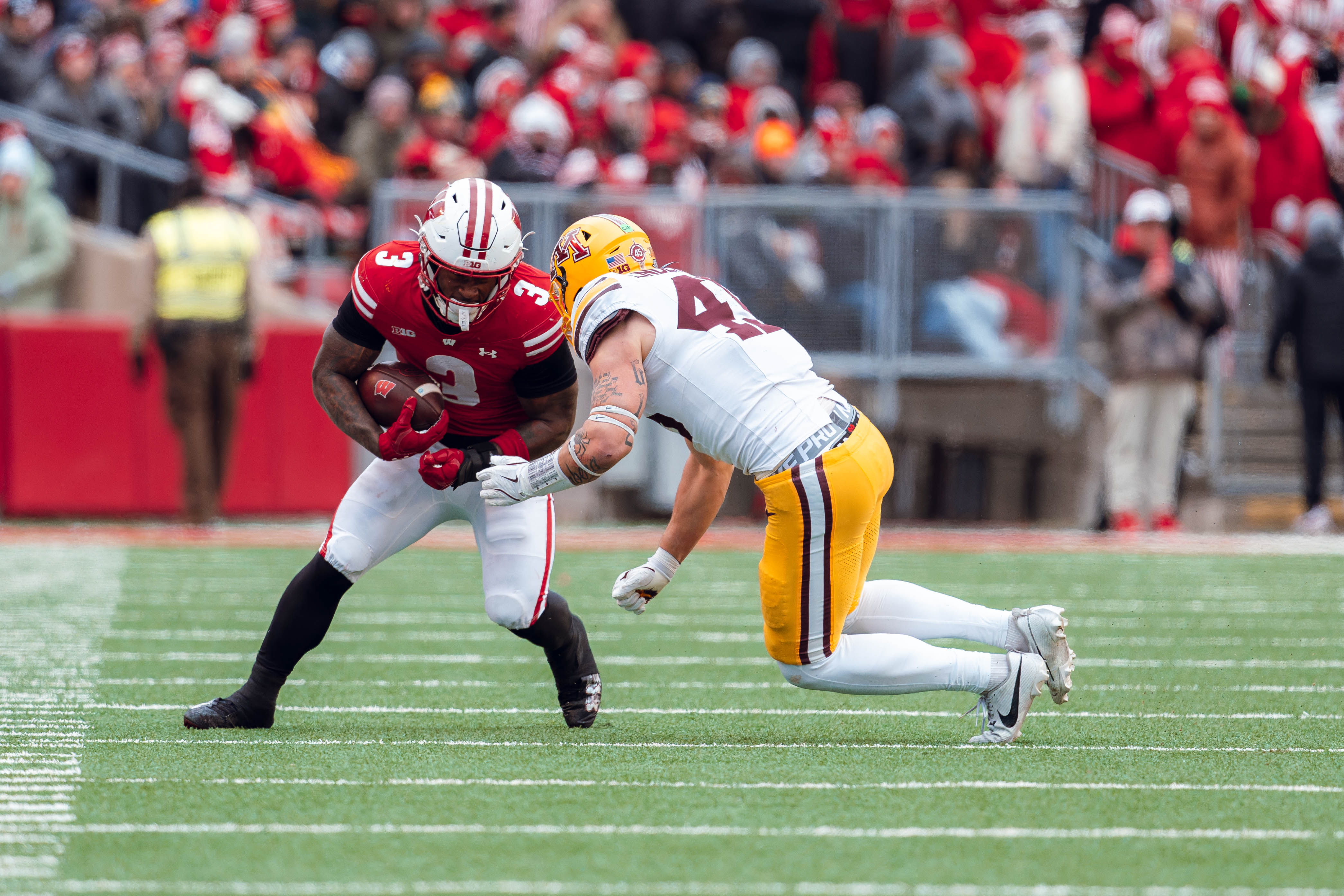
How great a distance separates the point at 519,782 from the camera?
4.39 metres

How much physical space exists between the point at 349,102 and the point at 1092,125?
576 cm

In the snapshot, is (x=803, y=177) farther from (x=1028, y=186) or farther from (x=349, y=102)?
(x=349, y=102)

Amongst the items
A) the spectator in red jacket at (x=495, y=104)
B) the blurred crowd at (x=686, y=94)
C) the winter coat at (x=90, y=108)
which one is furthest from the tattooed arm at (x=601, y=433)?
the winter coat at (x=90, y=108)

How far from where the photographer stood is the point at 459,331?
5082mm

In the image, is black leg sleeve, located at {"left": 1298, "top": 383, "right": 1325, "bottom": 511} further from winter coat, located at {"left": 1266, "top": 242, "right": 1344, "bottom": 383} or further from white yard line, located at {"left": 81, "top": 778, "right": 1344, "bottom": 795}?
white yard line, located at {"left": 81, "top": 778, "right": 1344, "bottom": 795}

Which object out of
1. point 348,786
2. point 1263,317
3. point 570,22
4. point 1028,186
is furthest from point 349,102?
point 348,786

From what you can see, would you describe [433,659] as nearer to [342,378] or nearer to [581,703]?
[581,703]

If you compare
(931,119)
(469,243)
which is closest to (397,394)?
(469,243)

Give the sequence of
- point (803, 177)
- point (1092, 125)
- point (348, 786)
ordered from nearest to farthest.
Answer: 1. point (348, 786)
2. point (803, 177)
3. point (1092, 125)

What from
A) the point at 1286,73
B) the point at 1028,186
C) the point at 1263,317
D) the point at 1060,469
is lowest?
the point at 1060,469

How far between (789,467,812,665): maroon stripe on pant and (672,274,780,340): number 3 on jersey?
431mm

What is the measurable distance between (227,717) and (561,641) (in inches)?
38.4

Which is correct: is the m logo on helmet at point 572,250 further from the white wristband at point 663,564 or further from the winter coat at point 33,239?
the winter coat at point 33,239

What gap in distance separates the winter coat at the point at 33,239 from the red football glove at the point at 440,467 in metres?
8.28
